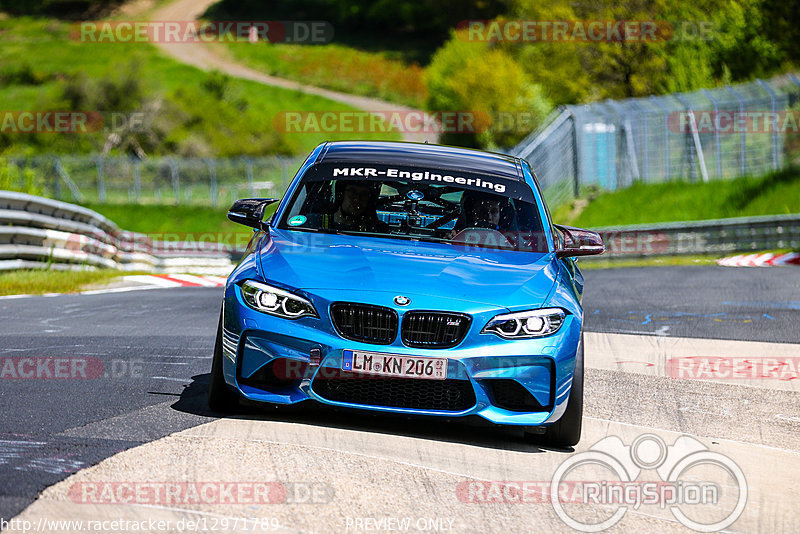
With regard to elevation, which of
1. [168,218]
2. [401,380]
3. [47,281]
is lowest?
[168,218]

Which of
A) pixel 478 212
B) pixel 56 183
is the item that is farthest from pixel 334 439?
pixel 56 183

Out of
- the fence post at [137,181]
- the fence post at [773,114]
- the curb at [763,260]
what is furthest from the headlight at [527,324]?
the fence post at [137,181]

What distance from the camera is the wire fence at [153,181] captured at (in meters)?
47.0

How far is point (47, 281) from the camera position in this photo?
53.8 ft

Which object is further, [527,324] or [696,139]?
[696,139]

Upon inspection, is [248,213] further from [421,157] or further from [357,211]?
[421,157]

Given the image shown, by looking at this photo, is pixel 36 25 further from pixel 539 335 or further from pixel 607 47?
pixel 539 335

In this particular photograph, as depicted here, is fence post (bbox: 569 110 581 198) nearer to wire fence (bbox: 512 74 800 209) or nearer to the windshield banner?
wire fence (bbox: 512 74 800 209)

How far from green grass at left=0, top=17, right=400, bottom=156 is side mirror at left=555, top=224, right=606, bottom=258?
54.3 m

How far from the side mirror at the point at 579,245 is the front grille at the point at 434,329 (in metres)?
1.32

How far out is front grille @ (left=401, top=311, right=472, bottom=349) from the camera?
6.22m

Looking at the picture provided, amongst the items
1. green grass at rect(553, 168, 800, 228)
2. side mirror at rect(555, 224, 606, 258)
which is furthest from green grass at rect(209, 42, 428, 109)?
side mirror at rect(555, 224, 606, 258)

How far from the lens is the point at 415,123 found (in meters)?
83.4

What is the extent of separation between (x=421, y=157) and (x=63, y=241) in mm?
11034
